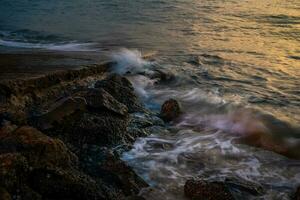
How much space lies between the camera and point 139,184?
5543mm

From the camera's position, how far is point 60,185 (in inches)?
185

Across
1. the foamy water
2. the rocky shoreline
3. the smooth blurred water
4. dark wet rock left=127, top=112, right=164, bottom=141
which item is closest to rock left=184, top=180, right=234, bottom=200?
the rocky shoreline

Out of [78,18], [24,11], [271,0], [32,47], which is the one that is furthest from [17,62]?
[271,0]

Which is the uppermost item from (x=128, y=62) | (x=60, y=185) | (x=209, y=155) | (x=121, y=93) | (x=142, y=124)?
(x=60, y=185)

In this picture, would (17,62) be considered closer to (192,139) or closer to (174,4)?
(192,139)

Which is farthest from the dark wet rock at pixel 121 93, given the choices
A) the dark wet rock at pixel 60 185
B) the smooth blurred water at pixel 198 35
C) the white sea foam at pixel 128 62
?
the dark wet rock at pixel 60 185

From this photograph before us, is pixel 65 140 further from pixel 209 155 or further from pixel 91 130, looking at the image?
pixel 209 155

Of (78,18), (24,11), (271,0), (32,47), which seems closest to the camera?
(32,47)

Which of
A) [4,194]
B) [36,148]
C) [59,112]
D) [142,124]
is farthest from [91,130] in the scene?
[4,194]

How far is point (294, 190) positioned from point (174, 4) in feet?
62.3

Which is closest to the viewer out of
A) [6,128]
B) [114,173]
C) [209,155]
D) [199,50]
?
[114,173]

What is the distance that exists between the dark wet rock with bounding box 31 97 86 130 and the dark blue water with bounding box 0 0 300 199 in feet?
3.66

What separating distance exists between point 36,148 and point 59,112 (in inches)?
71.5

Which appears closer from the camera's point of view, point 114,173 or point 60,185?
point 60,185
